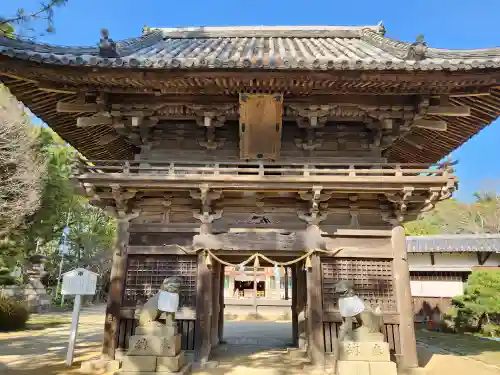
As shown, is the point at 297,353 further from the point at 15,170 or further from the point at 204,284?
the point at 15,170

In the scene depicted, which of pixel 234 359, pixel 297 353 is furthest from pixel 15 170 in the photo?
pixel 297 353

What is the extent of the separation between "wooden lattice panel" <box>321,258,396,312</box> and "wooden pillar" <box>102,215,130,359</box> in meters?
4.68

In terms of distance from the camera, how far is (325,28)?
42.1 ft

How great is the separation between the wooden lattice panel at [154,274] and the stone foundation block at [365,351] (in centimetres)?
344

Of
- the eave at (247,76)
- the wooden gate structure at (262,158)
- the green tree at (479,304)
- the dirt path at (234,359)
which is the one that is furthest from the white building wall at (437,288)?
the eave at (247,76)

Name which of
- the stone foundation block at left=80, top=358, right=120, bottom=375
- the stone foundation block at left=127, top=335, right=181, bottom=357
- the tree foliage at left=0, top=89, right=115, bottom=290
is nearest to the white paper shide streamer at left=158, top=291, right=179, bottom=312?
the stone foundation block at left=127, top=335, right=181, bottom=357

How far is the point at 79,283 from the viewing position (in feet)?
29.4

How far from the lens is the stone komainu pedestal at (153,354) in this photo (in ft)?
21.2

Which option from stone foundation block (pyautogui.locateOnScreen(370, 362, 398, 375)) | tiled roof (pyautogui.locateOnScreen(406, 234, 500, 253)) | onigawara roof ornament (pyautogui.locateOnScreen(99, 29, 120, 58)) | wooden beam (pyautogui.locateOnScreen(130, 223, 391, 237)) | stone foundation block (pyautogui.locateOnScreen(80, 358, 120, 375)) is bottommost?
stone foundation block (pyautogui.locateOnScreen(80, 358, 120, 375))

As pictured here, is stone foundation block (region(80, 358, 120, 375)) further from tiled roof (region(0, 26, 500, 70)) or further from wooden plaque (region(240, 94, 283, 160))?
tiled roof (region(0, 26, 500, 70))

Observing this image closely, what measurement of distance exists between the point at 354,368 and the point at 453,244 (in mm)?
18639

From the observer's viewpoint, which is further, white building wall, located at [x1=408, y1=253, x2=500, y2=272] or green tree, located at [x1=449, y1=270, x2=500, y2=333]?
white building wall, located at [x1=408, y1=253, x2=500, y2=272]

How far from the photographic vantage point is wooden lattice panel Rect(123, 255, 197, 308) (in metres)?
7.93

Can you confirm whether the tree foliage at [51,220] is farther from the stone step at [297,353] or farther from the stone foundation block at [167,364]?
the stone foundation block at [167,364]
